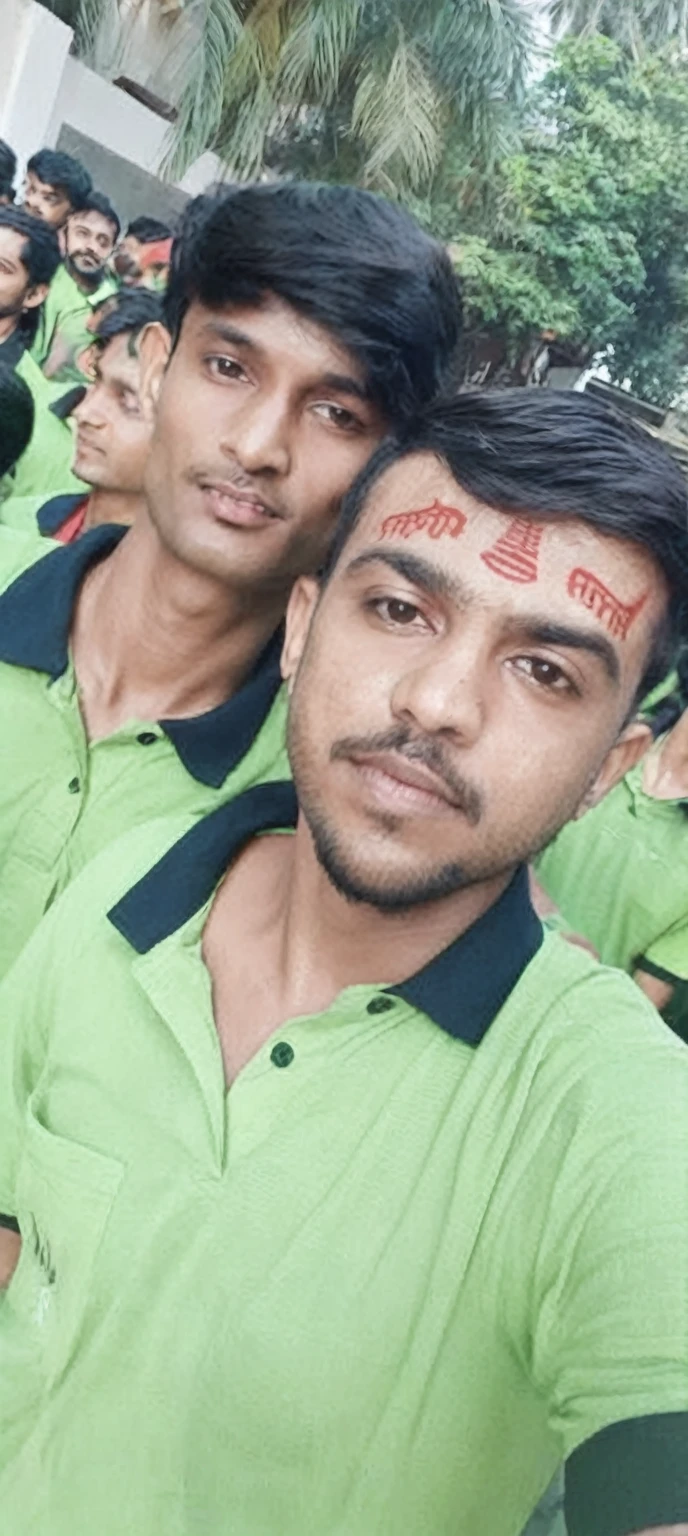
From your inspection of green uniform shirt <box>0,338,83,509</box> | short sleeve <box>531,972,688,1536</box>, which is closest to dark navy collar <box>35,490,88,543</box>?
green uniform shirt <box>0,338,83,509</box>

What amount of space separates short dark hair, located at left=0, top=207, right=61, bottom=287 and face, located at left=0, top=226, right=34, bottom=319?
0.06ft

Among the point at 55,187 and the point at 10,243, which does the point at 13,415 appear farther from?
the point at 55,187

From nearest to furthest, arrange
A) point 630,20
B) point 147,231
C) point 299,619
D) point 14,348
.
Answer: point 299,619 < point 14,348 < point 147,231 < point 630,20

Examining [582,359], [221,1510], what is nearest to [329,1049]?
[221,1510]

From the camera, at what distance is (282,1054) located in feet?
3.22

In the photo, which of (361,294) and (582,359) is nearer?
(361,294)

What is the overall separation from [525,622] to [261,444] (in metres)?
0.57

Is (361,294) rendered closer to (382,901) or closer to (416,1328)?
(382,901)

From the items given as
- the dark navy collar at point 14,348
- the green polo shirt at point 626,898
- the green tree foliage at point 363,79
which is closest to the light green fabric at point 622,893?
the green polo shirt at point 626,898

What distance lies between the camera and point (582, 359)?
1716 cm

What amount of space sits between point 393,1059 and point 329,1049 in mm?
53

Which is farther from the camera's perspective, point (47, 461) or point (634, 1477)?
point (47, 461)

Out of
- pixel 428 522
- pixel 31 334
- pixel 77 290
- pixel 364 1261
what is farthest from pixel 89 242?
pixel 364 1261

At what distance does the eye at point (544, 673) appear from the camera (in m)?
1.01
